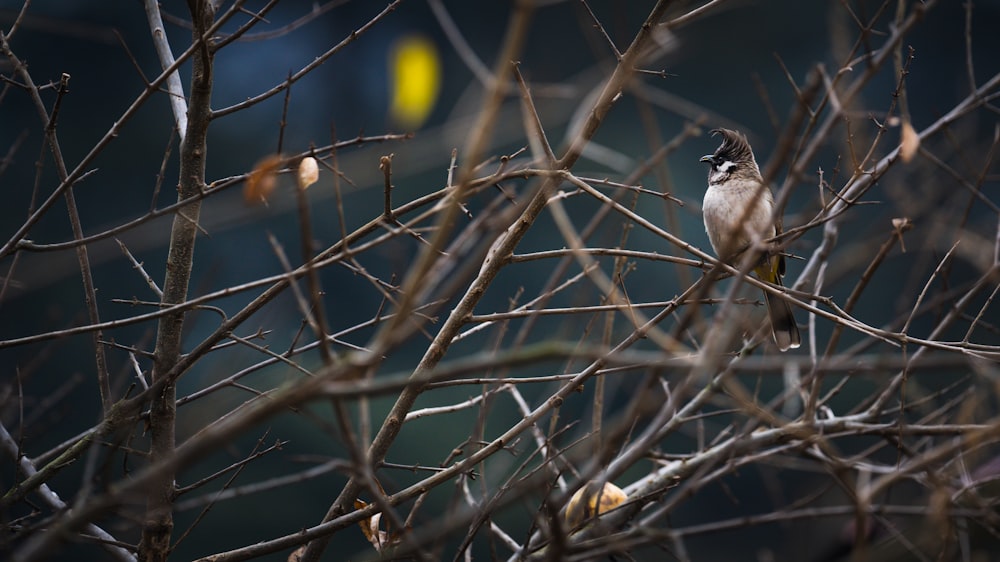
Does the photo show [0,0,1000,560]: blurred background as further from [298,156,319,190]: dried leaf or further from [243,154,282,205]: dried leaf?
[243,154,282,205]: dried leaf

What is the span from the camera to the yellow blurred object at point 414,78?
99cm

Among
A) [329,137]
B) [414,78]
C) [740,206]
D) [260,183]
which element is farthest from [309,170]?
[329,137]

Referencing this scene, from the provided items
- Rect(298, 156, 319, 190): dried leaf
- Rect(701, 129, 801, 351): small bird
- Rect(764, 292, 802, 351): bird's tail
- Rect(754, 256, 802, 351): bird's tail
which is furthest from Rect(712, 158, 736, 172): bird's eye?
Rect(298, 156, 319, 190): dried leaf

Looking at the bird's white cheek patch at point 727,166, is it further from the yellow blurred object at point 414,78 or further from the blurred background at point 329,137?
the yellow blurred object at point 414,78

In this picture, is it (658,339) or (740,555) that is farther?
(740,555)

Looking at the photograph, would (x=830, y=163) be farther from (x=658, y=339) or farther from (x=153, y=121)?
(x=658, y=339)

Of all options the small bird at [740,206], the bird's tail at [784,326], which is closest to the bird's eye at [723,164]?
the small bird at [740,206]

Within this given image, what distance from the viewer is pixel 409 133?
1362 mm

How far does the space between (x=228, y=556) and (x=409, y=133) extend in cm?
75

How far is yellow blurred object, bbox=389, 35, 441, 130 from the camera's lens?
0.99 meters

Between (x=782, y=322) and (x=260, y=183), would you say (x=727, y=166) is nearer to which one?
(x=782, y=322)

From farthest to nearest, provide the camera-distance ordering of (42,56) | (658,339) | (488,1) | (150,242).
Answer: (488,1), (42,56), (150,242), (658,339)

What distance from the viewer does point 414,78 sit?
3.31 ft

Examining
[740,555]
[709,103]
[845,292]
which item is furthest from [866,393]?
[709,103]
